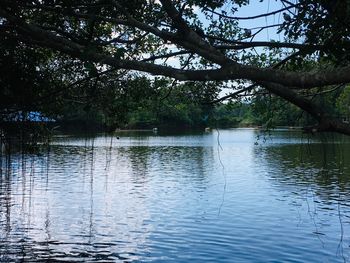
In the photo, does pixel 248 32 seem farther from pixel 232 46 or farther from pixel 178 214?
pixel 178 214

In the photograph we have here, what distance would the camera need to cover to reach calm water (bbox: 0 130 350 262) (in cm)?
1545

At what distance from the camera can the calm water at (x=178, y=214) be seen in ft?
50.7

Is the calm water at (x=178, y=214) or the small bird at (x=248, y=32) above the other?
the small bird at (x=248, y=32)

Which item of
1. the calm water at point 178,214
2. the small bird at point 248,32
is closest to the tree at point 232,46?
the small bird at point 248,32

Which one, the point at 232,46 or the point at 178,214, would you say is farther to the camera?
the point at 178,214

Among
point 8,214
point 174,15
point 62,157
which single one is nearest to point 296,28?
point 174,15

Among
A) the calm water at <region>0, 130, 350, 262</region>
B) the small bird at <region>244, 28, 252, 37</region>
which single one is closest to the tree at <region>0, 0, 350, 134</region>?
the small bird at <region>244, 28, 252, 37</region>

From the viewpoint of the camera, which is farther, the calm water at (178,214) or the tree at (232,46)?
the calm water at (178,214)

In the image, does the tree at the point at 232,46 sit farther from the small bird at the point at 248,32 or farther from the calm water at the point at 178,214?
the calm water at the point at 178,214

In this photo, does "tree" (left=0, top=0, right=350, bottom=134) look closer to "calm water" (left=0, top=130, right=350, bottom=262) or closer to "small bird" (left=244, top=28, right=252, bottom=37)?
"small bird" (left=244, top=28, right=252, bottom=37)

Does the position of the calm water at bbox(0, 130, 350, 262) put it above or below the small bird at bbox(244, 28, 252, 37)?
below

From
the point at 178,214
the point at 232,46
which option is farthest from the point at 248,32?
the point at 178,214

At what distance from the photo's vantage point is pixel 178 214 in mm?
21828

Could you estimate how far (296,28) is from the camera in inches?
262
